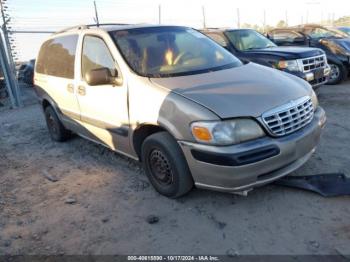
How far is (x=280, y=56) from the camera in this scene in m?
7.28

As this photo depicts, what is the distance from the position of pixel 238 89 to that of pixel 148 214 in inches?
60.3

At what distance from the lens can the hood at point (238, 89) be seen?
328 centimetres

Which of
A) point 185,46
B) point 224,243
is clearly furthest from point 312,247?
point 185,46

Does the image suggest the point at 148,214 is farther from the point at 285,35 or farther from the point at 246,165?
the point at 285,35

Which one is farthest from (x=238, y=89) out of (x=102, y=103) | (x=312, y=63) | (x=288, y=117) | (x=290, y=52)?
(x=312, y=63)

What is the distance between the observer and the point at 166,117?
351cm

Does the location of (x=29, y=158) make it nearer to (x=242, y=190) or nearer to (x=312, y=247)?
(x=242, y=190)

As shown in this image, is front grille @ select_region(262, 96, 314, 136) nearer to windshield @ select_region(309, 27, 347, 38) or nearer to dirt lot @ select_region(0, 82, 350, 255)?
dirt lot @ select_region(0, 82, 350, 255)

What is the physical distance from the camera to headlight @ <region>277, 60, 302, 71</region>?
23.6 feet

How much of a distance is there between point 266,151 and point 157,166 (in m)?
1.19

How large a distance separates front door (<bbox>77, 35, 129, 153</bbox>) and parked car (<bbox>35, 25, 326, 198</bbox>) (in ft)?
0.04

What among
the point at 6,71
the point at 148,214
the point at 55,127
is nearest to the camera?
the point at 148,214

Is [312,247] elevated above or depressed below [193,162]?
below

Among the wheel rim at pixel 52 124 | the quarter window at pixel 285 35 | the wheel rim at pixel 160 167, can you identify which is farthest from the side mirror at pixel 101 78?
the quarter window at pixel 285 35
